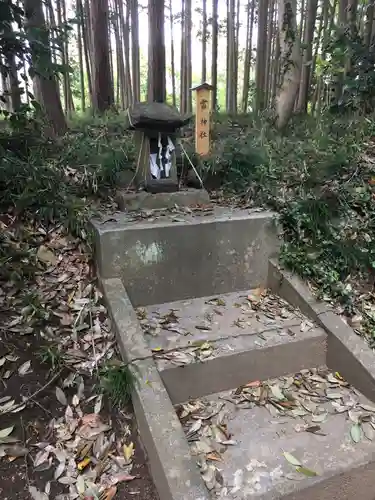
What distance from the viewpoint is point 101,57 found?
7.70 metres

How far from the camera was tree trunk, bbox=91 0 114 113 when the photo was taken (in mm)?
7469

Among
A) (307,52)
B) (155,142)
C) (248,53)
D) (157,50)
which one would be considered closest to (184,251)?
(155,142)

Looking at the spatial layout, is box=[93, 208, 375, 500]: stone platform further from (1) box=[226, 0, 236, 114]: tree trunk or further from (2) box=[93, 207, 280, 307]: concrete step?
(1) box=[226, 0, 236, 114]: tree trunk

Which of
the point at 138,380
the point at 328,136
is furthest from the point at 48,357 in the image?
the point at 328,136

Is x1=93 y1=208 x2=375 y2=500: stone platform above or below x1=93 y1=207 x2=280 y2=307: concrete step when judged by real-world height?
below

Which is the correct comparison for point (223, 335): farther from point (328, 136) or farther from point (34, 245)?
point (328, 136)

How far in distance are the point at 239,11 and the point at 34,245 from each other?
498 inches

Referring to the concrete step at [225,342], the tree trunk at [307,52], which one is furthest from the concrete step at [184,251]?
the tree trunk at [307,52]

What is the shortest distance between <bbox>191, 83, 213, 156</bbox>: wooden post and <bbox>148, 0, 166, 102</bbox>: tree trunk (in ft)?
12.3

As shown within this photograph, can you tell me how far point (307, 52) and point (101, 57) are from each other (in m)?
4.73

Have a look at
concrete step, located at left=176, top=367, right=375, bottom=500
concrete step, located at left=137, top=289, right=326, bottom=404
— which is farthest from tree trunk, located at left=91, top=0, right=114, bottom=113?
concrete step, located at left=176, top=367, right=375, bottom=500

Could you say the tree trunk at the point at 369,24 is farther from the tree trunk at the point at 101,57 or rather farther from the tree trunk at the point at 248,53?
the tree trunk at the point at 248,53

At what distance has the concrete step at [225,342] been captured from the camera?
267cm

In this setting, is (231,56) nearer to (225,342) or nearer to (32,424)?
(225,342)
